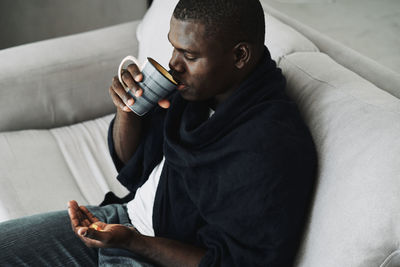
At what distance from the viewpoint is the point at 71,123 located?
5.32 ft

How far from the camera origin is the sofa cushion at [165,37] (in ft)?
3.60

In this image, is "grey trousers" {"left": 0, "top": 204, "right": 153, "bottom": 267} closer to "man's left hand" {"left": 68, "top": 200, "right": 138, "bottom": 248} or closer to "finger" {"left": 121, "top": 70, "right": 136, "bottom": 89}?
"man's left hand" {"left": 68, "top": 200, "right": 138, "bottom": 248}

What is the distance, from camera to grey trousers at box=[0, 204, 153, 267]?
0.98 metres

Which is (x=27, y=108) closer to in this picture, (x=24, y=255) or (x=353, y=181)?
(x=24, y=255)

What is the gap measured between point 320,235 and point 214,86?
13.7 inches

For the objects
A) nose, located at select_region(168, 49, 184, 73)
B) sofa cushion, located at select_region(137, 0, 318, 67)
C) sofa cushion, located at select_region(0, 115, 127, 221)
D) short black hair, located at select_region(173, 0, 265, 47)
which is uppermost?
short black hair, located at select_region(173, 0, 265, 47)

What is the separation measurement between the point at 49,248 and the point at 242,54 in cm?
62

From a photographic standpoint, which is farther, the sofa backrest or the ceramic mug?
the sofa backrest

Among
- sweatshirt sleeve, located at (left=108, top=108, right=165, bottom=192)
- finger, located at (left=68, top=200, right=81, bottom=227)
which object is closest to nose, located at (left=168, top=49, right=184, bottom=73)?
sweatshirt sleeve, located at (left=108, top=108, right=165, bottom=192)

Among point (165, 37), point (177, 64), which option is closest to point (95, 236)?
point (177, 64)

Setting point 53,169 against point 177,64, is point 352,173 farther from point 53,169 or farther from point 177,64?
point 53,169

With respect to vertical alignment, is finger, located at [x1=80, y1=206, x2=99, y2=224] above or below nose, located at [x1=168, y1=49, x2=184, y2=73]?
below

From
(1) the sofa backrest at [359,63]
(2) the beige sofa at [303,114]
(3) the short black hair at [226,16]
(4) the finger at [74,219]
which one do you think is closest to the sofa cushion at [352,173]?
(2) the beige sofa at [303,114]

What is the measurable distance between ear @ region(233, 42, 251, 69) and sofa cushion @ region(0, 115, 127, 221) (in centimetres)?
67
